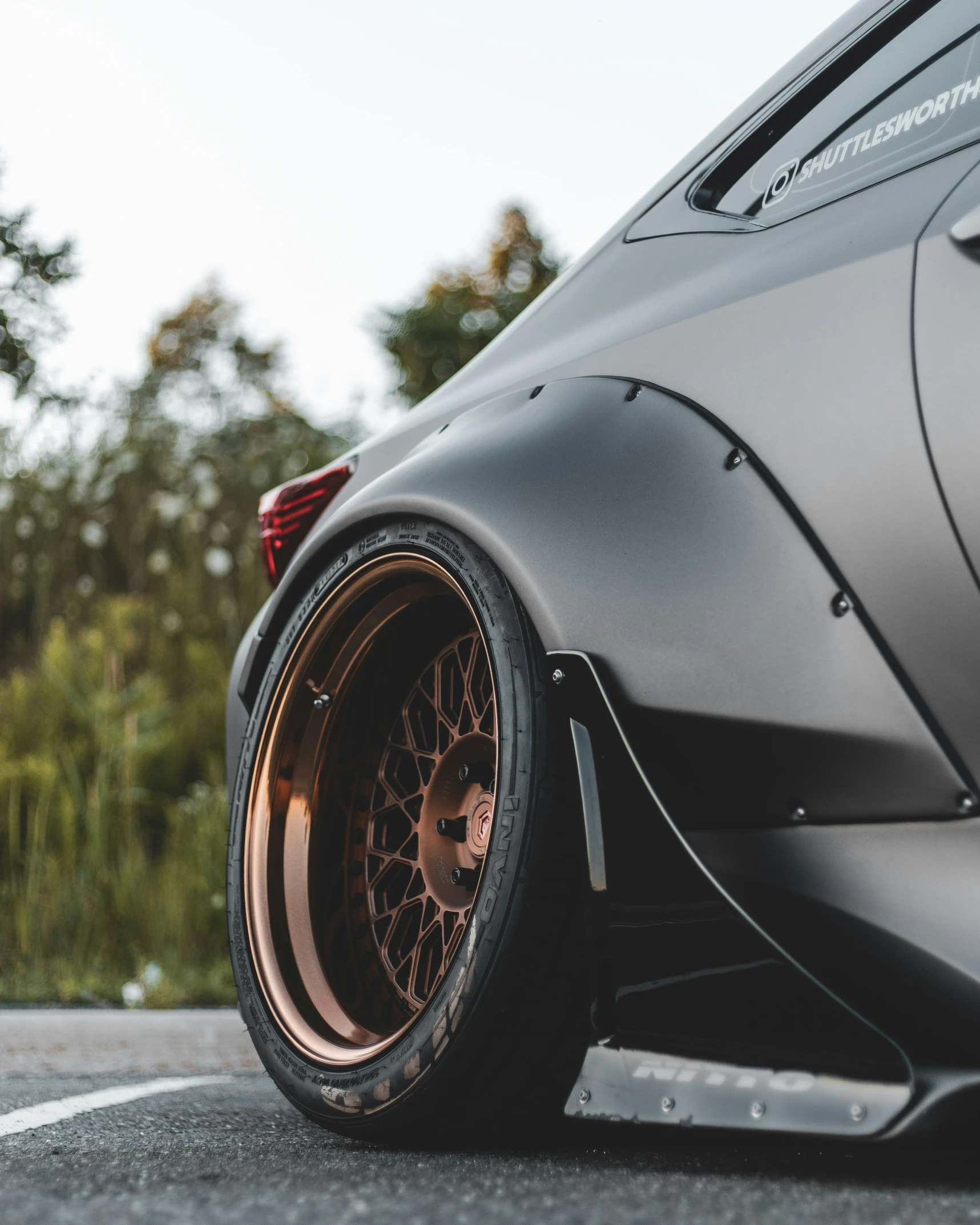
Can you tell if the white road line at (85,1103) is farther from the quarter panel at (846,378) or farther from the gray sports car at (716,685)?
the quarter panel at (846,378)

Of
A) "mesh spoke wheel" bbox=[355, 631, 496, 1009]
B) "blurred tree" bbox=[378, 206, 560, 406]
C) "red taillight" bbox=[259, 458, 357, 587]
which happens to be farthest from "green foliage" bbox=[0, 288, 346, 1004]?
"blurred tree" bbox=[378, 206, 560, 406]

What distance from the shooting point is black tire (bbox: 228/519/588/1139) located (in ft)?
4.58

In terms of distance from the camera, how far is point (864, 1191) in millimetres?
1188

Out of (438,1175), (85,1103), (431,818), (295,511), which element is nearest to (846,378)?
(431,818)

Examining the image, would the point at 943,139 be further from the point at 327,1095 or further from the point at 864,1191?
the point at 327,1095

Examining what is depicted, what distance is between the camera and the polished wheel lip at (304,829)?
168 cm

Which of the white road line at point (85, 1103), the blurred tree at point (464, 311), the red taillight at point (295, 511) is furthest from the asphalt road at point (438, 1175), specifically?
the blurred tree at point (464, 311)

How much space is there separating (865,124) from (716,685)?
810mm

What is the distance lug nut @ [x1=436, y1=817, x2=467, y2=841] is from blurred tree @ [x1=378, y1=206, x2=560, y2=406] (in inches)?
578

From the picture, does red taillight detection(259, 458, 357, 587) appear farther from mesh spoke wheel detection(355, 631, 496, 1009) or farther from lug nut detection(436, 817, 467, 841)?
lug nut detection(436, 817, 467, 841)

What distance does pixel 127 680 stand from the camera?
6.87 metres

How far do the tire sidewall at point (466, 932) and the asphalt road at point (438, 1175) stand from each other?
8 cm

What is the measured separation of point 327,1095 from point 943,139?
1.41 metres

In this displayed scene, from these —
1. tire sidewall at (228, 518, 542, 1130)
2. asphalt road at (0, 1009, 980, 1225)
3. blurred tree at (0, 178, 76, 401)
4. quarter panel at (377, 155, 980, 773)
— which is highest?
blurred tree at (0, 178, 76, 401)
